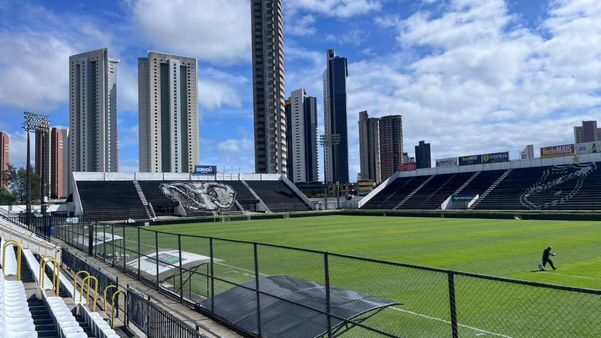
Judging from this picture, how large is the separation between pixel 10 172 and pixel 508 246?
110818 mm

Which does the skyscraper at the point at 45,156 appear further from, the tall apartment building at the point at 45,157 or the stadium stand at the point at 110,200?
the stadium stand at the point at 110,200

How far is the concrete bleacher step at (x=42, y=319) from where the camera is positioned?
8.39 metres

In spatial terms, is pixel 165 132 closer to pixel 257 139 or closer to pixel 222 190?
pixel 257 139

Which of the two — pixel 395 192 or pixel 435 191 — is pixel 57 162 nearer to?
pixel 395 192

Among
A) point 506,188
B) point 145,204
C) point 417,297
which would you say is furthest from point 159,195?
point 417,297

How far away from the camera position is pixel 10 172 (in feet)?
353

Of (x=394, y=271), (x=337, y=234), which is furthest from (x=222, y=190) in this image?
(x=394, y=271)

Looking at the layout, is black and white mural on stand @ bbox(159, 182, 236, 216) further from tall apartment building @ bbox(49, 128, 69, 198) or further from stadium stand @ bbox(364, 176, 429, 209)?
tall apartment building @ bbox(49, 128, 69, 198)

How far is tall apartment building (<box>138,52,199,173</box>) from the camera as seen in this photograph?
14850cm

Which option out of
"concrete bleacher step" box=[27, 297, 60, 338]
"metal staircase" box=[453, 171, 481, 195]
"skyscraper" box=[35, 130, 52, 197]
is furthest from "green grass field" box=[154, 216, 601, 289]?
"skyscraper" box=[35, 130, 52, 197]

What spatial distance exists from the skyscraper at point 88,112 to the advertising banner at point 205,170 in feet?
144

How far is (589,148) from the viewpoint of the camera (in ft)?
231

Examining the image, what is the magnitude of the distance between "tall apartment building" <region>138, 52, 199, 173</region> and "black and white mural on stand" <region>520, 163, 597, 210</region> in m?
111

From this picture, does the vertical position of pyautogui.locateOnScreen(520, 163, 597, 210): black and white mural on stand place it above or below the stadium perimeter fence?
above
